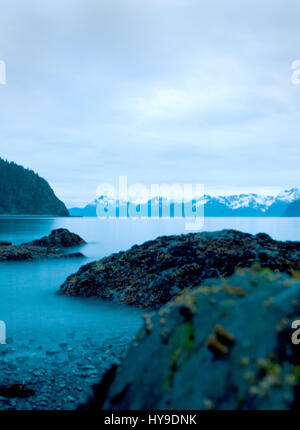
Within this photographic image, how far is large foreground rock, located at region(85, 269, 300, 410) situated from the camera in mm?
3205

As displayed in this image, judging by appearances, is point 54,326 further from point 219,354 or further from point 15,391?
point 219,354

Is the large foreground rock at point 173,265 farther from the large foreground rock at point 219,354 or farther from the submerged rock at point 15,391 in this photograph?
the large foreground rock at point 219,354

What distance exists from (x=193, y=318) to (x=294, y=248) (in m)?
15.4

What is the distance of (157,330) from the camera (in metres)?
4.43

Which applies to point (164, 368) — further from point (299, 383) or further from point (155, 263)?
point (155, 263)

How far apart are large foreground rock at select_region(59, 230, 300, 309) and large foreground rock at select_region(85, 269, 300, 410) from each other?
419 inches

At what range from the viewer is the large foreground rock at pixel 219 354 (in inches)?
126

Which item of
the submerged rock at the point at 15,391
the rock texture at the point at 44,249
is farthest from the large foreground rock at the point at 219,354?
the rock texture at the point at 44,249

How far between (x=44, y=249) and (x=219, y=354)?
114ft

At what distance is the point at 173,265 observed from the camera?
54.7 ft

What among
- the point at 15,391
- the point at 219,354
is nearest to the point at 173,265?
the point at 15,391
